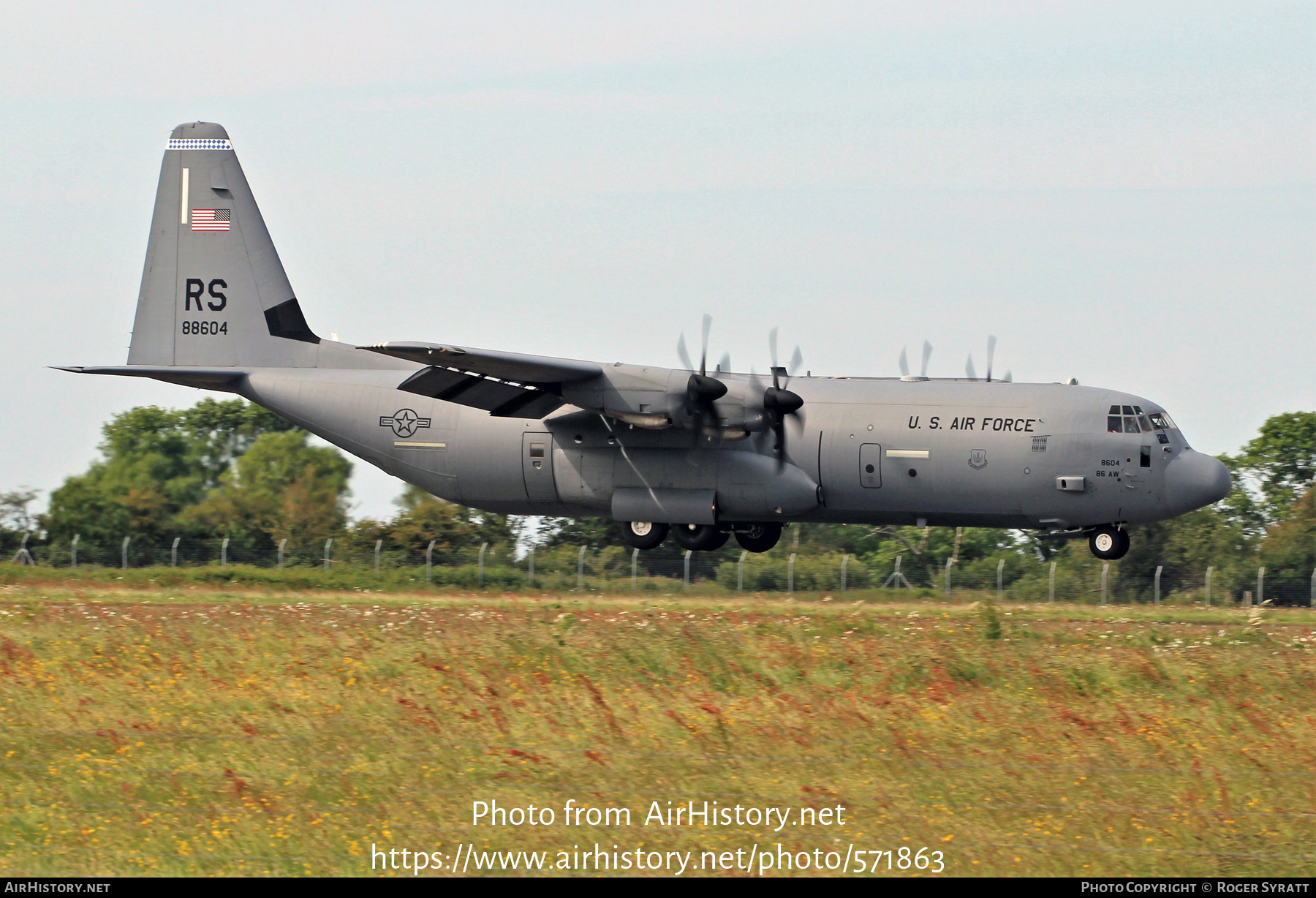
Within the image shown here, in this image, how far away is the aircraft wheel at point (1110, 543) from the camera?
2352 cm

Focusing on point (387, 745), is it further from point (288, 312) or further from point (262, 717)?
point (288, 312)

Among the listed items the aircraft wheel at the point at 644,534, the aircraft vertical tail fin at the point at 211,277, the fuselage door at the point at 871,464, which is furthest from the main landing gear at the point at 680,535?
the aircraft vertical tail fin at the point at 211,277

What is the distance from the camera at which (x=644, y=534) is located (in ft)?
83.7

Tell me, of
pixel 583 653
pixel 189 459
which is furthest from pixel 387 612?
pixel 189 459

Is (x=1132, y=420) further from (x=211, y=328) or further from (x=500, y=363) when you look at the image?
(x=211, y=328)

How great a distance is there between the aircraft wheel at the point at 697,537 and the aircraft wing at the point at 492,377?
3.32 metres

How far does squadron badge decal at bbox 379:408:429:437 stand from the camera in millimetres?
26109

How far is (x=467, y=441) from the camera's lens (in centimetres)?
2577

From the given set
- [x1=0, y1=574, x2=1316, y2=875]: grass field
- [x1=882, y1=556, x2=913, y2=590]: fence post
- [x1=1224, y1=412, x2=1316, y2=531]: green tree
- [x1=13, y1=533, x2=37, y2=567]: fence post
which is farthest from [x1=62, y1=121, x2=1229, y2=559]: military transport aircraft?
[x1=1224, y1=412, x2=1316, y2=531]: green tree

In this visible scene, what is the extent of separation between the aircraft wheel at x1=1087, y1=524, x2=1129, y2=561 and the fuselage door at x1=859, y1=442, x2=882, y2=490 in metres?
3.95

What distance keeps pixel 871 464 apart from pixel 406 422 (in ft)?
29.7

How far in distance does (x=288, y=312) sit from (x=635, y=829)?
20849mm

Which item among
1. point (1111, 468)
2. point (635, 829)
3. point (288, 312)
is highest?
point (288, 312)

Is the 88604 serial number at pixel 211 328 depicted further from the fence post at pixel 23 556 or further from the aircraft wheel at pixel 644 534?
the aircraft wheel at pixel 644 534
